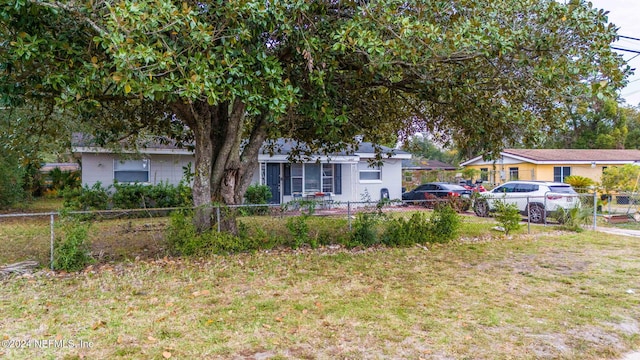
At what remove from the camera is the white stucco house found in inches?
575

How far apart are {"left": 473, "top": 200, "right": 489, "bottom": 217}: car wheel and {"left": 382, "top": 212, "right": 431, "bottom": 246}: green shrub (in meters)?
6.08

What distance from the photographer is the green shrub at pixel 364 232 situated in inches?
344

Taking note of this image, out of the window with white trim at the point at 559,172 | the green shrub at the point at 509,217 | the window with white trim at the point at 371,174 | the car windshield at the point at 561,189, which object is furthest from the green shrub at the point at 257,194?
the window with white trim at the point at 559,172

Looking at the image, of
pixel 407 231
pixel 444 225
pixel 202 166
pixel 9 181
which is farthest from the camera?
pixel 9 181

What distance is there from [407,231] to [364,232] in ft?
3.55

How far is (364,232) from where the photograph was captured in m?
8.77

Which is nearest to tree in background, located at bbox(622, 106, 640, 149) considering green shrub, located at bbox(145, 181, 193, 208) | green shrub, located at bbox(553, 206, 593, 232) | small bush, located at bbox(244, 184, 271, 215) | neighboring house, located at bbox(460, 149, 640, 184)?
neighboring house, located at bbox(460, 149, 640, 184)

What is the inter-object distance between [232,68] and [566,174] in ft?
85.6

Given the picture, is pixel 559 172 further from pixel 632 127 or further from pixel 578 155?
pixel 632 127

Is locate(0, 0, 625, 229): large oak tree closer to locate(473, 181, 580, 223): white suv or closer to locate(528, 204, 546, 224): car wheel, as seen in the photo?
locate(473, 181, 580, 223): white suv

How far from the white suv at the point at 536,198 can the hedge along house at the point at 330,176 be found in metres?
4.27

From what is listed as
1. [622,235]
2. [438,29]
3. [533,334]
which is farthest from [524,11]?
[622,235]

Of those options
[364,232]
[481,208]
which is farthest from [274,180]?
[364,232]

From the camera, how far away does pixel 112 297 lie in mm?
5250
